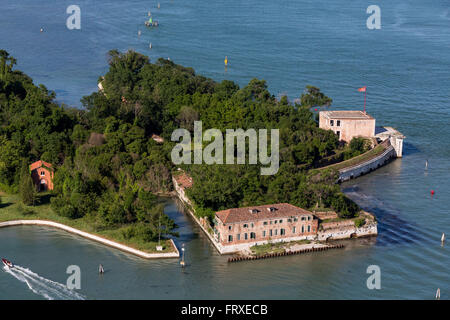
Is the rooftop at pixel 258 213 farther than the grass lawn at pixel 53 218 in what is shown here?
No

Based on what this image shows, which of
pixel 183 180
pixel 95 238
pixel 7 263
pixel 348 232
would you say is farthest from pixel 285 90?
pixel 7 263

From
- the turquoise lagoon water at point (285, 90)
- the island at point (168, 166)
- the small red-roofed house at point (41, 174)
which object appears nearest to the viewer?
the turquoise lagoon water at point (285, 90)

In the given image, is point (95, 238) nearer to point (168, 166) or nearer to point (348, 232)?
point (168, 166)

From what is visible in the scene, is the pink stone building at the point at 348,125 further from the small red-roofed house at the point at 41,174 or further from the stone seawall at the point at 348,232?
the small red-roofed house at the point at 41,174

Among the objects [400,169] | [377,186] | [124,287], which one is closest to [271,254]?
[124,287]

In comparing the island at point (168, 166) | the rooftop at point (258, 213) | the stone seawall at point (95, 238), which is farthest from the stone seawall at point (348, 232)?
the stone seawall at point (95, 238)

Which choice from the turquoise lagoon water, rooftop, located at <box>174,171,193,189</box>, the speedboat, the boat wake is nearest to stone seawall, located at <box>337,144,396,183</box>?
the turquoise lagoon water

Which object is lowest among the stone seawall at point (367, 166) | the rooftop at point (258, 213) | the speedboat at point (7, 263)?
the speedboat at point (7, 263)

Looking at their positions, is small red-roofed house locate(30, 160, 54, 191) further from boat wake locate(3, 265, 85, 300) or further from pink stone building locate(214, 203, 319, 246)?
pink stone building locate(214, 203, 319, 246)
